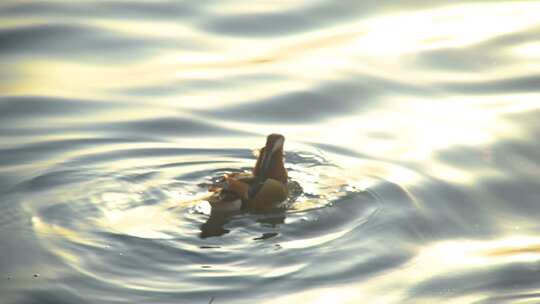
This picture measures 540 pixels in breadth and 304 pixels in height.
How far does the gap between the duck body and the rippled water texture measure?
16 centimetres

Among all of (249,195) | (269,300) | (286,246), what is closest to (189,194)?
(249,195)

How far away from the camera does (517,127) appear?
480 inches

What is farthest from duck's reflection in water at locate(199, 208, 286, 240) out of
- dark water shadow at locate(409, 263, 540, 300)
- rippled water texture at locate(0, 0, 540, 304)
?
dark water shadow at locate(409, 263, 540, 300)

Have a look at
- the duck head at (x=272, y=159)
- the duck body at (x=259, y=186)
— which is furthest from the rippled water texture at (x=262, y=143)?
the duck head at (x=272, y=159)

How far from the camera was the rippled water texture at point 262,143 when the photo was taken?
8867 millimetres

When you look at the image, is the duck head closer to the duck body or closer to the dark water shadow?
the duck body

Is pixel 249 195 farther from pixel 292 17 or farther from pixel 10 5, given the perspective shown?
pixel 10 5

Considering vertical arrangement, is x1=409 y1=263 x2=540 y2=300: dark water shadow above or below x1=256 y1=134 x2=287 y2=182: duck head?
below

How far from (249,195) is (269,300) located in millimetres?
2236

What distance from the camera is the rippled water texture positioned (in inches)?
349

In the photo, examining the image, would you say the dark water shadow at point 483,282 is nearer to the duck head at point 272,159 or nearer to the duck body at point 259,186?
the duck body at point 259,186

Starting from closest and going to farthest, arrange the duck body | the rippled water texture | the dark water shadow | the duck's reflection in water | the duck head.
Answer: the dark water shadow < the rippled water texture < the duck's reflection in water < the duck body < the duck head

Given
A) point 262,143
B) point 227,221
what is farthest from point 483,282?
point 262,143

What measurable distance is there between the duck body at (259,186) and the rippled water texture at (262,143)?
0.16m
